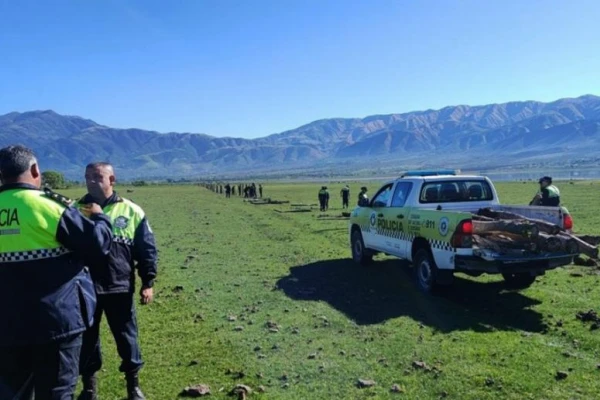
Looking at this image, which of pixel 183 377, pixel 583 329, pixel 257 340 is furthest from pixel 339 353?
pixel 583 329

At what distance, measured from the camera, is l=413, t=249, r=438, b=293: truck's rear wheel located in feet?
31.2

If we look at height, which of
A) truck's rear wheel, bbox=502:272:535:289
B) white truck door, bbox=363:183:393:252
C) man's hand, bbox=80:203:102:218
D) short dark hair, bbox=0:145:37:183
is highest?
short dark hair, bbox=0:145:37:183

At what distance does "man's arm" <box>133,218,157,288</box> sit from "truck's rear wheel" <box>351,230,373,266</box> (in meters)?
8.34

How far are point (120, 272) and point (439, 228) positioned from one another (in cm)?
577

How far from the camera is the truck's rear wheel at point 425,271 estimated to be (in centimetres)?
950

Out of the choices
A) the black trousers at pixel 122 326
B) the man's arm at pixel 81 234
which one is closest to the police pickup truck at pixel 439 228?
the black trousers at pixel 122 326

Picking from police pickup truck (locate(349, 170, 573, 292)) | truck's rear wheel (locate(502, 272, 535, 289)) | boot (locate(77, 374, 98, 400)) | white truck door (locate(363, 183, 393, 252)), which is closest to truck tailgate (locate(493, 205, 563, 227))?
police pickup truck (locate(349, 170, 573, 292))

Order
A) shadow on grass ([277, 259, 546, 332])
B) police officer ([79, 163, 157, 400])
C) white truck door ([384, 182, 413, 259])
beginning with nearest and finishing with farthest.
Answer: police officer ([79, 163, 157, 400]) < shadow on grass ([277, 259, 546, 332]) < white truck door ([384, 182, 413, 259])

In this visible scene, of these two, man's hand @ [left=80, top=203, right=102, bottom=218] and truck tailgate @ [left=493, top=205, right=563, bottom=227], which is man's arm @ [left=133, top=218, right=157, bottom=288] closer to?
man's hand @ [left=80, top=203, right=102, bottom=218]

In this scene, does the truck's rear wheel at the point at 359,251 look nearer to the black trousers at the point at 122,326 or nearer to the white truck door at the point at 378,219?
the white truck door at the point at 378,219

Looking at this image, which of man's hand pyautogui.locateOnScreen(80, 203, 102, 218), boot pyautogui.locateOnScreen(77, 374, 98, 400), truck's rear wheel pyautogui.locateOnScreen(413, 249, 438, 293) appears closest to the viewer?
man's hand pyautogui.locateOnScreen(80, 203, 102, 218)

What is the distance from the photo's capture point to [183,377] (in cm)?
614

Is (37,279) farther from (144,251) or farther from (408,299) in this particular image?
(408,299)

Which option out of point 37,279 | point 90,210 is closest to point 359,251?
point 90,210
